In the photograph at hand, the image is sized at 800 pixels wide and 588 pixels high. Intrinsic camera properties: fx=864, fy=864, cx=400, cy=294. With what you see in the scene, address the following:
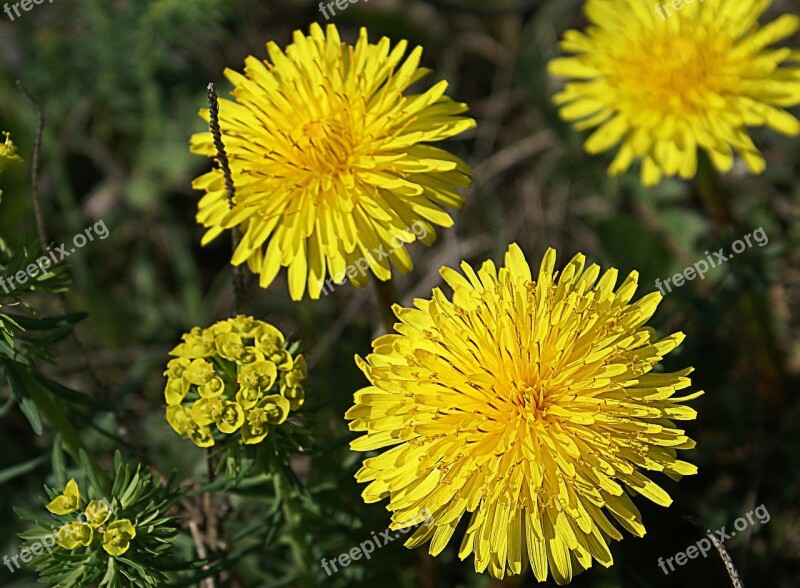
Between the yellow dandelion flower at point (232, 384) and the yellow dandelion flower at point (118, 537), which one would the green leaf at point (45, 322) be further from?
the yellow dandelion flower at point (118, 537)

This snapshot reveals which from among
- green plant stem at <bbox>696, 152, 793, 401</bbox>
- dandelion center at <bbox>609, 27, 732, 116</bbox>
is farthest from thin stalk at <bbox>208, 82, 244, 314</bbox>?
green plant stem at <bbox>696, 152, 793, 401</bbox>

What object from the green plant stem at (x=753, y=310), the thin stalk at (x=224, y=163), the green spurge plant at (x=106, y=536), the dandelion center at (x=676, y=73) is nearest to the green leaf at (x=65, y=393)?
the green spurge plant at (x=106, y=536)

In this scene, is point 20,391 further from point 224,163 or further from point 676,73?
point 676,73

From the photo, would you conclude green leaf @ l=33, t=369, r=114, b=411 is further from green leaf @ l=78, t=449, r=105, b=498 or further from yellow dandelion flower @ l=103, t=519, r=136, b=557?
yellow dandelion flower @ l=103, t=519, r=136, b=557

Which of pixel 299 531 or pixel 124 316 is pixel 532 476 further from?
pixel 124 316

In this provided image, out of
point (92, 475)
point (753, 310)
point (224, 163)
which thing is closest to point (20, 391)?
point (92, 475)
